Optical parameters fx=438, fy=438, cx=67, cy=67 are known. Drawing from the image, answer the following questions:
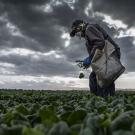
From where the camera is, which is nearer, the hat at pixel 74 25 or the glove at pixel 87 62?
the hat at pixel 74 25

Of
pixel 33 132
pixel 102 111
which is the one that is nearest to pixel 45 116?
pixel 33 132

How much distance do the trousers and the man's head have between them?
1396mm

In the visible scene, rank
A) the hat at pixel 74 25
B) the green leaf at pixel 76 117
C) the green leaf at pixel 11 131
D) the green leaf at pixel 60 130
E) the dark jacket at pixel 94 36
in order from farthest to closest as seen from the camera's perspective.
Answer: the hat at pixel 74 25 → the dark jacket at pixel 94 36 → the green leaf at pixel 76 117 → the green leaf at pixel 11 131 → the green leaf at pixel 60 130

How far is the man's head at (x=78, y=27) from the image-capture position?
11586 mm

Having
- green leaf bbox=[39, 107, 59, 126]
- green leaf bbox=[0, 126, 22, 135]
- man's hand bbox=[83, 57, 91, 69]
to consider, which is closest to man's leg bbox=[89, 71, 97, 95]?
man's hand bbox=[83, 57, 91, 69]

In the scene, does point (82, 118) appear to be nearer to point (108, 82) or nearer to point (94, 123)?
point (94, 123)

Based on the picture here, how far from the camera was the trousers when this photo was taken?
12.0 meters

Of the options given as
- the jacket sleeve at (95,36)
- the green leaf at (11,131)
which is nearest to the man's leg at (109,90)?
the jacket sleeve at (95,36)

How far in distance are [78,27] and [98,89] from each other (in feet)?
6.11

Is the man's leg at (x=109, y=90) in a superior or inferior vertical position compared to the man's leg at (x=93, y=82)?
inferior

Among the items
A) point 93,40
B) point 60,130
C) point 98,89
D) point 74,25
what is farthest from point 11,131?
point 98,89

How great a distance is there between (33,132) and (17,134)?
0.24 m

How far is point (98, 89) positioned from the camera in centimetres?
1222

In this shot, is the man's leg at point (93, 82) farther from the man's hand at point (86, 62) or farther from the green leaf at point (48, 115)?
the green leaf at point (48, 115)
